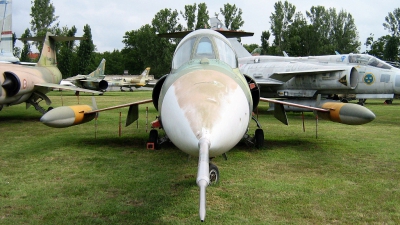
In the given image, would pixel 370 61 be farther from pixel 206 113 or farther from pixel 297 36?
pixel 297 36

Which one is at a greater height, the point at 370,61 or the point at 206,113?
the point at 370,61

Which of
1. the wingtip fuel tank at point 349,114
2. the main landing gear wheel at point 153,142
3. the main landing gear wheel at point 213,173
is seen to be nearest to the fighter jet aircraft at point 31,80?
the main landing gear wheel at point 153,142

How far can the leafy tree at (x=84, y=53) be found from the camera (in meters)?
55.7

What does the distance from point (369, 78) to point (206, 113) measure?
40.4ft

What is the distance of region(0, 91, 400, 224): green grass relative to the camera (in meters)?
3.72

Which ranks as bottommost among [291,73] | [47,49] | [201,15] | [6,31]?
[291,73]

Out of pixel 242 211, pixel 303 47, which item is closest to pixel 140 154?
pixel 242 211

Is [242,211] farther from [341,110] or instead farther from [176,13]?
[176,13]

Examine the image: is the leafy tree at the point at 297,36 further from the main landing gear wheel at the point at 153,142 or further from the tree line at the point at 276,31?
the main landing gear wheel at the point at 153,142

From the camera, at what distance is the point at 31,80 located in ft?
41.7

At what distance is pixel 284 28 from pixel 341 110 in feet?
169

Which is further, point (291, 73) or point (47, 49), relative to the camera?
point (47, 49)

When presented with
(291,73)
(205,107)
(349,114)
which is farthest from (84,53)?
(205,107)

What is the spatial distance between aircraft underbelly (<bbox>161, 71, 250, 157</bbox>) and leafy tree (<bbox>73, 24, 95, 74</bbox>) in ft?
182
